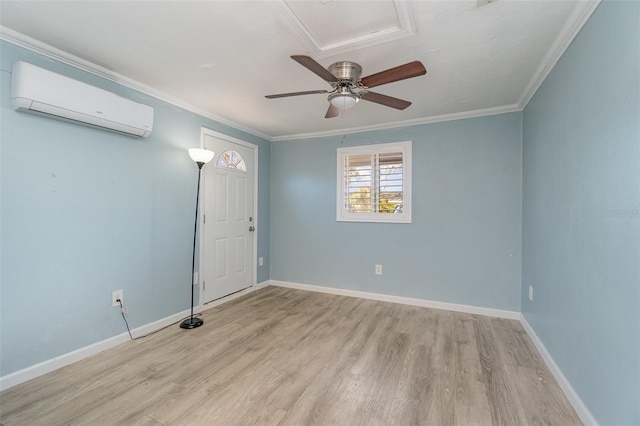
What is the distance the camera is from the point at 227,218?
12.0ft

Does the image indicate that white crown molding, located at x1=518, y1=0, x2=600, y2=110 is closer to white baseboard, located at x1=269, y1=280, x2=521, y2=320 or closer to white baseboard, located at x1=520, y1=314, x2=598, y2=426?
white baseboard, located at x1=520, y1=314, x2=598, y2=426

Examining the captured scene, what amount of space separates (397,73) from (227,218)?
2774mm

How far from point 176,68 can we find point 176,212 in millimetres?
1448

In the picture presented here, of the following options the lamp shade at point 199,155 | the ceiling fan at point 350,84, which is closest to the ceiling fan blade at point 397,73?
the ceiling fan at point 350,84

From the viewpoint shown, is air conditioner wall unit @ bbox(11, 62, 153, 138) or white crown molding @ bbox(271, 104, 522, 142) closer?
air conditioner wall unit @ bbox(11, 62, 153, 138)

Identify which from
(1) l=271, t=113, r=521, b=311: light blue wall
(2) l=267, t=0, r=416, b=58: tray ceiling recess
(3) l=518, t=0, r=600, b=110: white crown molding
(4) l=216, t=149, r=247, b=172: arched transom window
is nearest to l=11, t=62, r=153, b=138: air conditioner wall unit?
(4) l=216, t=149, r=247, b=172: arched transom window

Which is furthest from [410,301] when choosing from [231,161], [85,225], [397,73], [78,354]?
[85,225]

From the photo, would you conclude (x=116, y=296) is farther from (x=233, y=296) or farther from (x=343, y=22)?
(x=343, y=22)

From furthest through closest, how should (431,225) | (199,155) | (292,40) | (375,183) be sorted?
1. (375,183)
2. (431,225)
3. (199,155)
4. (292,40)

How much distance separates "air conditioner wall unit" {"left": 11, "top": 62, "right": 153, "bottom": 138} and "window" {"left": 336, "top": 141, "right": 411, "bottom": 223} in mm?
2483

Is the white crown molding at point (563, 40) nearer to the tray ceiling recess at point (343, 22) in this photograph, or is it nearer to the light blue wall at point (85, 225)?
the tray ceiling recess at point (343, 22)

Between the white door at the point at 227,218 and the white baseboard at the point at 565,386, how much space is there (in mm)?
3377

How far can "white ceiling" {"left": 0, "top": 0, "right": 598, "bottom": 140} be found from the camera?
1.58 meters

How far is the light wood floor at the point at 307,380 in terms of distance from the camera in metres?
1.61
